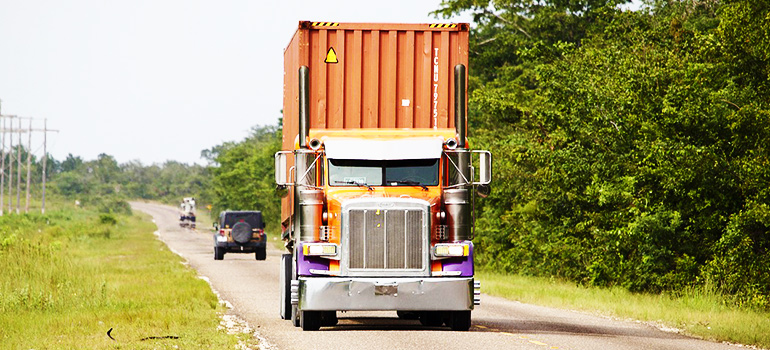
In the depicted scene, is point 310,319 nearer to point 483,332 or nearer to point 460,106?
point 483,332

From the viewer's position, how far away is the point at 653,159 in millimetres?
26062

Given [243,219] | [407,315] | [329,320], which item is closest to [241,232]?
[243,219]

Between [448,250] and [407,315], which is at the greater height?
[448,250]

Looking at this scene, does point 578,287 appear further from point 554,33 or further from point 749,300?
point 554,33

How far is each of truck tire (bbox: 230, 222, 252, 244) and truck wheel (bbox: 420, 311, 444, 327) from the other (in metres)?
27.3

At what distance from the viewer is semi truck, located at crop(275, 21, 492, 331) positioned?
1524cm

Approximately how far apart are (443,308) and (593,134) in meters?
15.8

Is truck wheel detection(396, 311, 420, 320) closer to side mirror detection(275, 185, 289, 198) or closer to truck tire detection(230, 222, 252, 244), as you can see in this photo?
side mirror detection(275, 185, 289, 198)

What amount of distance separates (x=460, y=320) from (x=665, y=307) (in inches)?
321

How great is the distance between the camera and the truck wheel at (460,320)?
16625 mm

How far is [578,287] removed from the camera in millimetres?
31328

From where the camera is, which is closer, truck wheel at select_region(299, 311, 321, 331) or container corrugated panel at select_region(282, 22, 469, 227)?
truck wheel at select_region(299, 311, 321, 331)

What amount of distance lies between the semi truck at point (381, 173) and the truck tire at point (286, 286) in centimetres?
4

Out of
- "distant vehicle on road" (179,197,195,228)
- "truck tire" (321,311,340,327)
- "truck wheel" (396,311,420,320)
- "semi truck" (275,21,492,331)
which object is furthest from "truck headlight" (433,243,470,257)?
"distant vehicle on road" (179,197,195,228)
